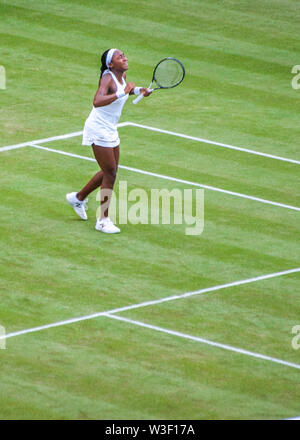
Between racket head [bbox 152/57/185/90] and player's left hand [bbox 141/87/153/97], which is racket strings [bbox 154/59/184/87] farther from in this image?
player's left hand [bbox 141/87/153/97]

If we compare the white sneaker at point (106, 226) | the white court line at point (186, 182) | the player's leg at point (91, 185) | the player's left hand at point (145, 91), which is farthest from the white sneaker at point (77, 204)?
the white court line at point (186, 182)

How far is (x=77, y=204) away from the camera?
592 inches

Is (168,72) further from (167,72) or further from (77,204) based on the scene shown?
(77,204)

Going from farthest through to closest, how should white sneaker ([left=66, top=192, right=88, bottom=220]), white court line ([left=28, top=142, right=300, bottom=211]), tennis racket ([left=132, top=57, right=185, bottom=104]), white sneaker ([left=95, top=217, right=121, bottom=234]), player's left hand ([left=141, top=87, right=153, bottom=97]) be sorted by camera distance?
white court line ([left=28, top=142, right=300, bottom=211]) → tennis racket ([left=132, top=57, right=185, bottom=104]) → white sneaker ([left=66, top=192, right=88, bottom=220]) → white sneaker ([left=95, top=217, right=121, bottom=234]) → player's left hand ([left=141, top=87, right=153, bottom=97])

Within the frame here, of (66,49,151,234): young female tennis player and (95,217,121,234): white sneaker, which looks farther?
(95,217,121,234): white sneaker

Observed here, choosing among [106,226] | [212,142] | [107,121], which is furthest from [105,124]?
[212,142]

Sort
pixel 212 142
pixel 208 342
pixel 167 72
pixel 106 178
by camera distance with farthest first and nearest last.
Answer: pixel 212 142
pixel 167 72
pixel 106 178
pixel 208 342

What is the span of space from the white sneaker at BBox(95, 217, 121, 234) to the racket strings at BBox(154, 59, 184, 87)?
7.93 feet

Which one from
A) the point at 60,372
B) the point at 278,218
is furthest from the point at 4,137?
the point at 60,372

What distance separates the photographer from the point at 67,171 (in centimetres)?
1698

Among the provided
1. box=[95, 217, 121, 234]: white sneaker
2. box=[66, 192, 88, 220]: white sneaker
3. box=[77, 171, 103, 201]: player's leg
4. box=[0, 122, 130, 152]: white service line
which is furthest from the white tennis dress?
box=[0, 122, 130, 152]: white service line

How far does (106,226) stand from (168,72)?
2.70 meters

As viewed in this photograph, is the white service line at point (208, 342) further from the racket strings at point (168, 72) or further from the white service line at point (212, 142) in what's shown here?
the white service line at point (212, 142)

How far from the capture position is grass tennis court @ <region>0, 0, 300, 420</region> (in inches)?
416
